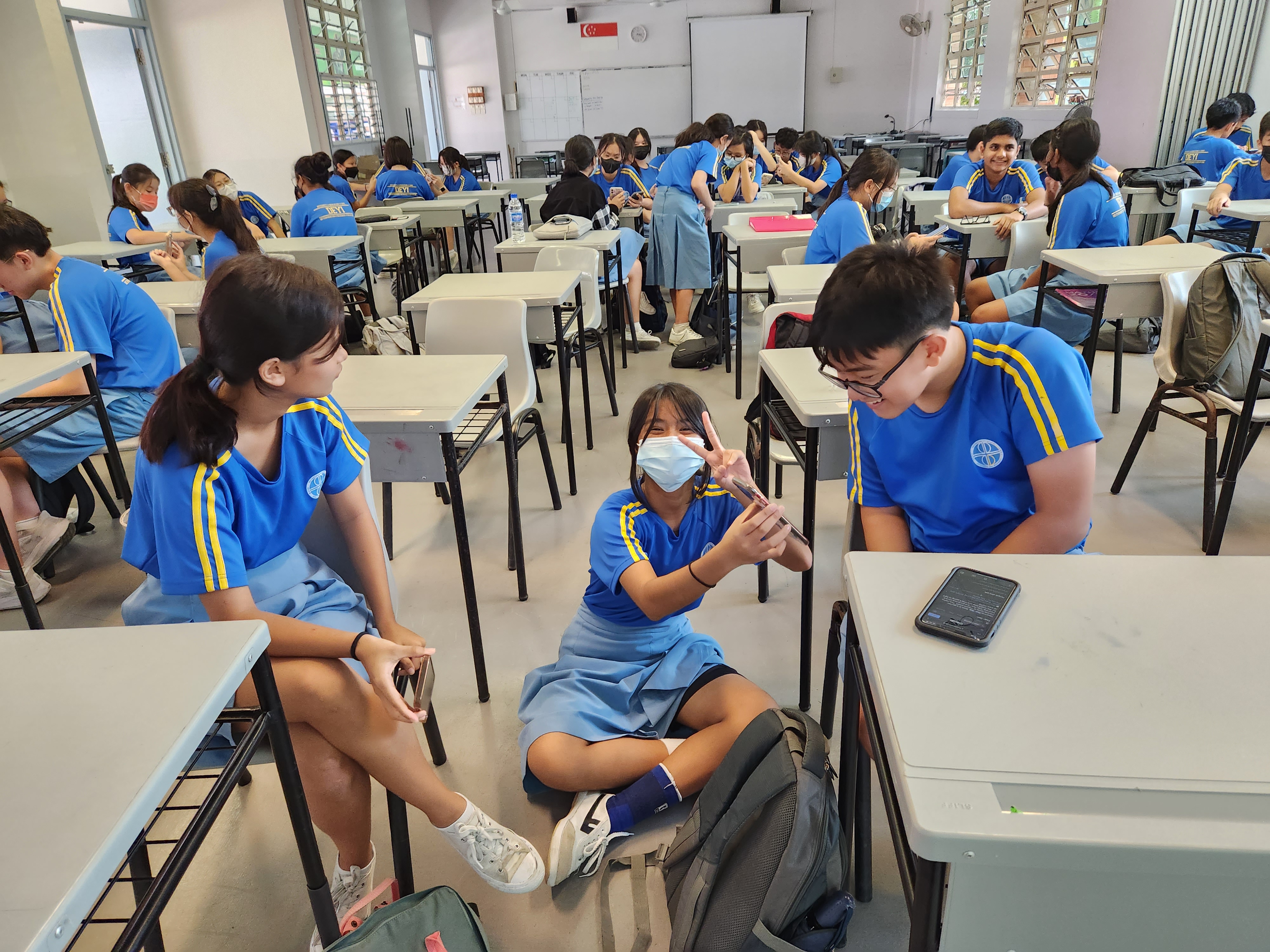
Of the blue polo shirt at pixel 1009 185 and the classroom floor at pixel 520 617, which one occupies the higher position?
the blue polo shirt at pixel 1009 185

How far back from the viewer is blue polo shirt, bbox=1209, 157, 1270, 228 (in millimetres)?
4145

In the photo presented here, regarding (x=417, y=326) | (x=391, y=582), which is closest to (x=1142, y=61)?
(x=417, y=326)

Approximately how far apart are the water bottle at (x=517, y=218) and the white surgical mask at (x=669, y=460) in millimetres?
2924

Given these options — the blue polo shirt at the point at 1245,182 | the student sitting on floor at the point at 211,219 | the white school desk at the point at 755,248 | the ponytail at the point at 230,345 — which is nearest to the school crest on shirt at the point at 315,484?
the ponytail at the point at 230,345

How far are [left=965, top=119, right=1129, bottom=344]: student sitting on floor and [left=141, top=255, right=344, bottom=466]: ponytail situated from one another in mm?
3071

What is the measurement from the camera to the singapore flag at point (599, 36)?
1134cm

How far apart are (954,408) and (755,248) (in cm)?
297

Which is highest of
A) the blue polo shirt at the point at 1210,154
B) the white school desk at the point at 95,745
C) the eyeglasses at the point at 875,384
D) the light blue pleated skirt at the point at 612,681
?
the blue polo shirt at the point at 1210,154

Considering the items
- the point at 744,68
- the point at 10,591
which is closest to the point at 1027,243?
the point at 10,591

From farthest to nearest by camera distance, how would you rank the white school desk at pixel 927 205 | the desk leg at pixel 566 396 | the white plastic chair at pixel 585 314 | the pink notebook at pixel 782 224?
the white school desk at pixel 927 205 < the pink notebook at pixel 782 224 < the white plastic chair at pixel 585 314 < the desk leg at pixel 566 396

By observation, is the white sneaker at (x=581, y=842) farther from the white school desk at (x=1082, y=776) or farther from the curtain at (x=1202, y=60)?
the curtain at (x=1202, y=60)

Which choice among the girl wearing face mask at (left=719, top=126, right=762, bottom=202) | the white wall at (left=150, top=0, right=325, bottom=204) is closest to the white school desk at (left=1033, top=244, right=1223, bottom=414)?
the girl wearing face mask at (left=719, top=126, right=762, bottom=202)

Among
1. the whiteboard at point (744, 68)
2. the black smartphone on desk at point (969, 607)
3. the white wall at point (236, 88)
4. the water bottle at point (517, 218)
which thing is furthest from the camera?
the whiteboard at point (744, 68)

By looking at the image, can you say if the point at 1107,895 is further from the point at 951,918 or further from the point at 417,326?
the point at 417,326
